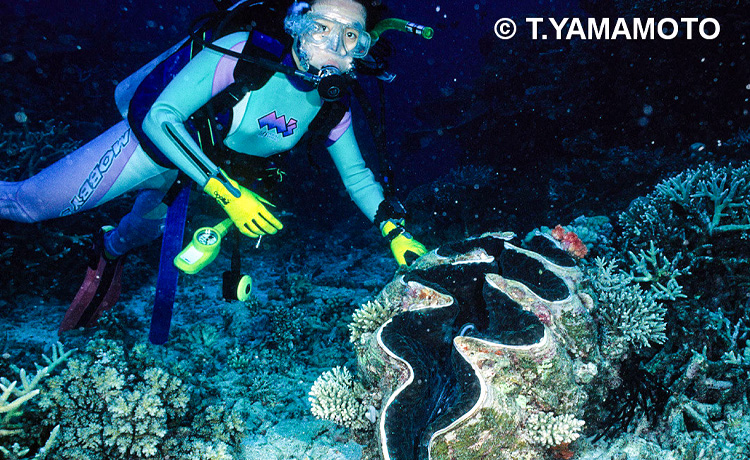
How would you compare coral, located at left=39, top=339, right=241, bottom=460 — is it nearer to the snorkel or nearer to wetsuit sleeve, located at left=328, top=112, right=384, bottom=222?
wetsuit sleeve, located at left=328, top=112, right=384, bottom=222

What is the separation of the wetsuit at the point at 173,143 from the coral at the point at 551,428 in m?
2.66

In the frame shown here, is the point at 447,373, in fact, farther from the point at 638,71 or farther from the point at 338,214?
the point at 338,214

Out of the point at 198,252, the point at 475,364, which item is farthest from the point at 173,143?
the point at 475,364

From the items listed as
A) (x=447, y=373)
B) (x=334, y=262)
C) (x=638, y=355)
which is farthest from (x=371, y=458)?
(x=334, y=262)

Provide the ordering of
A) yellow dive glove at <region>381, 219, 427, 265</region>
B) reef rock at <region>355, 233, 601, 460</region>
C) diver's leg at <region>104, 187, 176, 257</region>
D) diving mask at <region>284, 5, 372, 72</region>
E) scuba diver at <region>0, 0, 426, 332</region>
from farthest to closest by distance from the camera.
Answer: diver's leg at <region>104, 187, 176, 257</region> < yellow dive glove at <region>381, 219, 427, 265</region> < diving mask at <region>284, 5, 372, 72</region> < scuba diver at <region>0, 0, 426, 332</region> < reef rock at <region>355, 233, 601, 460</region>

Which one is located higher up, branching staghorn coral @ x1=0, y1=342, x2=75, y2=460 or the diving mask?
the diving mask

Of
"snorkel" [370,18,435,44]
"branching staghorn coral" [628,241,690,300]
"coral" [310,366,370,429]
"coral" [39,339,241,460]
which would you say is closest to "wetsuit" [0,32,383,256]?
"snorkel" [370,18,435,44]

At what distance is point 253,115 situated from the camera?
2.98m

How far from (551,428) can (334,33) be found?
3047 mm

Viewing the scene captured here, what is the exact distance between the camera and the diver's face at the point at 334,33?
9.09 feet

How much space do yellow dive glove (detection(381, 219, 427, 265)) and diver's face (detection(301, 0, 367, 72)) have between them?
4.78 ft

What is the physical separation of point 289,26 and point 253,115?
757 mm

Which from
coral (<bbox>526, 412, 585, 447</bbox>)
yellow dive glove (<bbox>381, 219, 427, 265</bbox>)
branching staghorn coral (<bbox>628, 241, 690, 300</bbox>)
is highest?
yellow dive glove (<bbox>381, 219, 427, 265</bbox>)

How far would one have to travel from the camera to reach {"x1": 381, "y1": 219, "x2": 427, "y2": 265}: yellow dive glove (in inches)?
129
